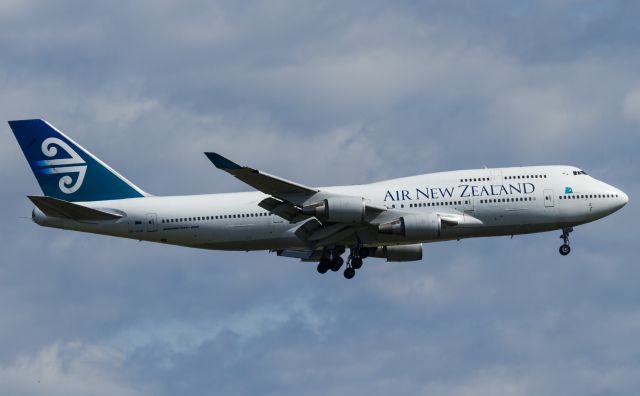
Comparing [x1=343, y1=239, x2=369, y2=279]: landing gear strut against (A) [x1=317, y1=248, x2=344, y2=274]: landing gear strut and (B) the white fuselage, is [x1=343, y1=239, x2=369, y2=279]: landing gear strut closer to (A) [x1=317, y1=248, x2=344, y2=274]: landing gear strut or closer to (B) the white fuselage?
(B) the white fuselage

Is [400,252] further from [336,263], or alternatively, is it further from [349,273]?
[349,273]

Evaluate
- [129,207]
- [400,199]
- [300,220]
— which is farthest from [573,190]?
[129,207]

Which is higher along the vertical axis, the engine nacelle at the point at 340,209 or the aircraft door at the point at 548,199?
the aircraft door at the point at 548,199

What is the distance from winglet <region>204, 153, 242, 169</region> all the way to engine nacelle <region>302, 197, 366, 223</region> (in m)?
5.47

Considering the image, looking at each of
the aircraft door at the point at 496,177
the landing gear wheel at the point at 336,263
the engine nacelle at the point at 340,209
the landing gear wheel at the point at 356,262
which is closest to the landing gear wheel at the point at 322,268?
the landing gear wheel at the point at 336,263

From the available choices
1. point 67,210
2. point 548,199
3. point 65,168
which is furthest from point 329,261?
point 65,168

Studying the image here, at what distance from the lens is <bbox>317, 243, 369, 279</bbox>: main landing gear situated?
71125mm

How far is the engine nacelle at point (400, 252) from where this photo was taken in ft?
248

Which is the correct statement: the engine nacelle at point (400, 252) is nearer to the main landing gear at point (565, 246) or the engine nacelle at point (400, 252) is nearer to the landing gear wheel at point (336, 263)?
the landing gear wheel at point (336, 263)

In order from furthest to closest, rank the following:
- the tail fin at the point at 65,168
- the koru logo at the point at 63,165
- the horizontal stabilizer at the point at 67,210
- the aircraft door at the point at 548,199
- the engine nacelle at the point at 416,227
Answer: the koru logo at the point at 63,165 < the tail fin at the point at 65,168 < the aircraft door at the point at 548,199 < the engine nacelle at the point at 416,227 < the horizontal stabilizer at the point at 67,210

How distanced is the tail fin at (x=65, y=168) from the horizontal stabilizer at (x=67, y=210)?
7.09 ft

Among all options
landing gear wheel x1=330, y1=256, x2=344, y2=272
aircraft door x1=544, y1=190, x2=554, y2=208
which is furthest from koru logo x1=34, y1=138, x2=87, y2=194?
aircraft door x1=544, y1=190, x2=554, y2=208

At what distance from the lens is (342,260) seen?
72.1 meters

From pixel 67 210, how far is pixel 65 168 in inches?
197
